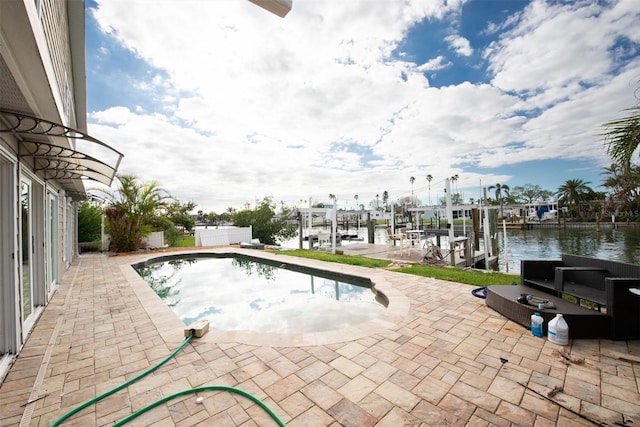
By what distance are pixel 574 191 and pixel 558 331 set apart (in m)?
45.0

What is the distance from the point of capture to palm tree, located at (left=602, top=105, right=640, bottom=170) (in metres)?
2.31

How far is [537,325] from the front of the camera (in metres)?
2.91

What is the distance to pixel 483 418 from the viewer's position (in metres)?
1.72

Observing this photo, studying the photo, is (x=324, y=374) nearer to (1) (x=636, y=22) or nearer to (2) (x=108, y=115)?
(1) (x=636, y=22)

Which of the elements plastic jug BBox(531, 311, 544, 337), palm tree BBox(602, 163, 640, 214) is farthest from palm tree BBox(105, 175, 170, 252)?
palm tree BBox(602, 163, 640, 214)

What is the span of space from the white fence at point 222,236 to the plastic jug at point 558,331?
13495 millimetres

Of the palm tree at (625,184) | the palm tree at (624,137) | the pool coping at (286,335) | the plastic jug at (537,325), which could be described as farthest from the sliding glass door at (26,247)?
the palm tree at (625,184)

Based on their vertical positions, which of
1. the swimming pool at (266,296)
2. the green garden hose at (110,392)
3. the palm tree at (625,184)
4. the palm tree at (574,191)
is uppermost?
the palm tree at (574,191)

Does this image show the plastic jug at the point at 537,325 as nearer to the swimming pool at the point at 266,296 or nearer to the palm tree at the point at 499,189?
the swimming pool at the point at 266,296

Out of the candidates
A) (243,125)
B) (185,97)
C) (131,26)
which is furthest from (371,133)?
(131,26)

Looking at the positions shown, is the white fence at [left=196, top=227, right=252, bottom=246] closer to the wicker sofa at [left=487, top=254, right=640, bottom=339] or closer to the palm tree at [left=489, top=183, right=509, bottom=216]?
the wicker sofa at [left=487, top=254, right=640, bottom=339]

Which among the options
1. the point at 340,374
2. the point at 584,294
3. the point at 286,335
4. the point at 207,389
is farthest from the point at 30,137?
the point at 584,294

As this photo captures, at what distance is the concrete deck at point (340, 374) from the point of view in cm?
177

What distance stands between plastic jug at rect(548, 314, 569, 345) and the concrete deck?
0.33ft
